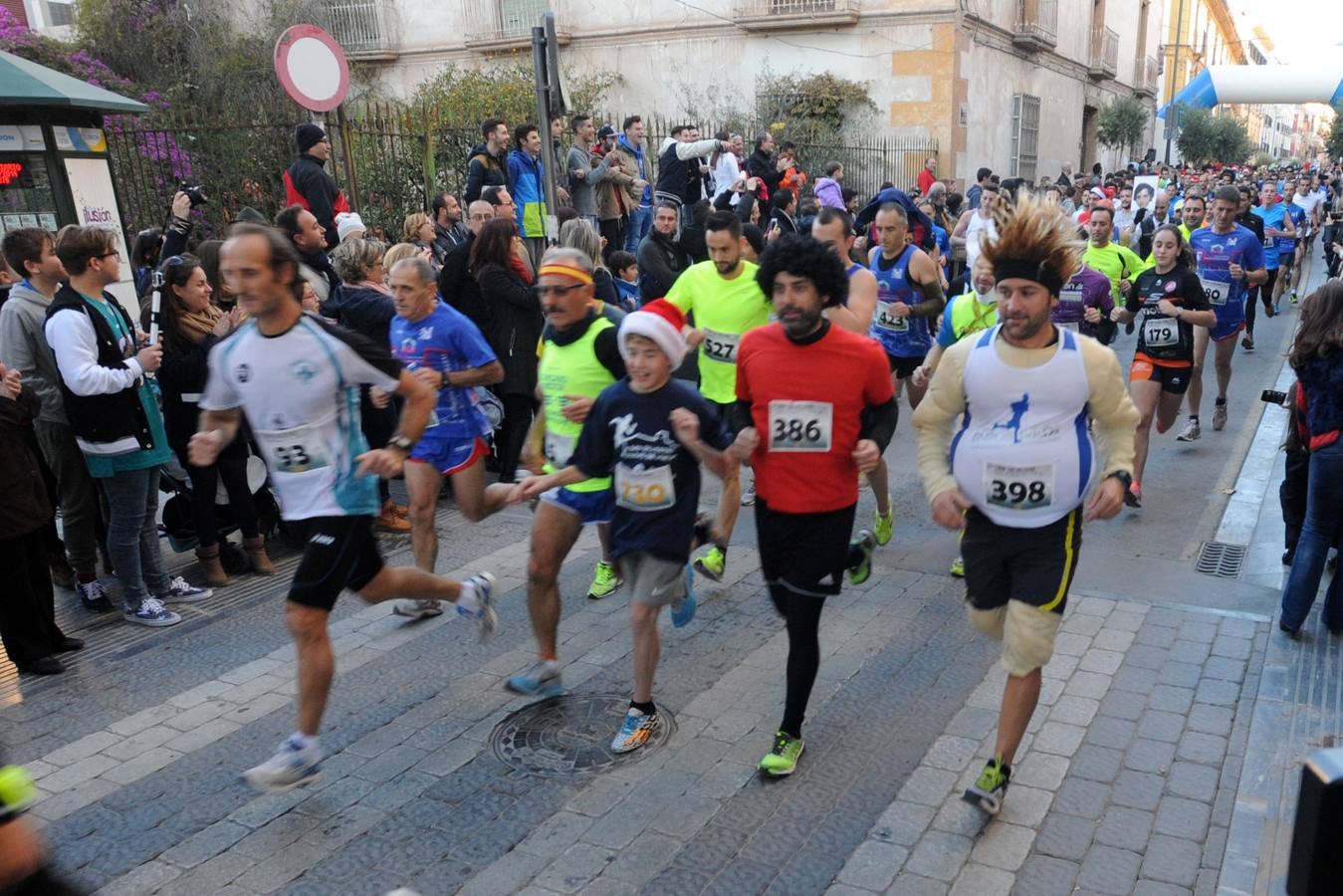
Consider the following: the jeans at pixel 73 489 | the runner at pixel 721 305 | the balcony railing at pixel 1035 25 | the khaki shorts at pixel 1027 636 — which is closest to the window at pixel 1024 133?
the balcony railing at pixel 1035 25

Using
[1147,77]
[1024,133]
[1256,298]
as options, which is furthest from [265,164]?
[1147,77]

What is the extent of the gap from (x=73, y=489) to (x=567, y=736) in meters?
3.29

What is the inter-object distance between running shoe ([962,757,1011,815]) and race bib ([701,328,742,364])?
2848 millimetres

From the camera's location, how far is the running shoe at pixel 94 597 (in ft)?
19.2

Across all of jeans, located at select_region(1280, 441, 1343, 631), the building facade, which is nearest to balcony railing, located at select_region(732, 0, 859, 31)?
the building facade

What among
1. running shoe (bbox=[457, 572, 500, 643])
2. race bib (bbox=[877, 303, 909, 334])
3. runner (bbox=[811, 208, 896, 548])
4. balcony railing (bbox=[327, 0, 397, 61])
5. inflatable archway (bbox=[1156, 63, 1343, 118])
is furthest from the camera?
inflatable archway (bbox=[1156, 63, 1343, 118])

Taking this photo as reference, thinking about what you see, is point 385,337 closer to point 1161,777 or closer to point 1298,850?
point 1161,777

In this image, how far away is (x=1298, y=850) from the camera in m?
1.09

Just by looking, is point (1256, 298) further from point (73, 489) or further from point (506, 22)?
point (506, 22)

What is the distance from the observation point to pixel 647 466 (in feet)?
13.5

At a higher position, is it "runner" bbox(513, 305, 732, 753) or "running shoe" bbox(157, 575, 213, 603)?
"runner" bbox(513, 305, 732, 753)

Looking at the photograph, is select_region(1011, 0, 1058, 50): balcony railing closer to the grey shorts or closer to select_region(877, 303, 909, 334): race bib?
select_region(877, 303, 909, 334): race bib

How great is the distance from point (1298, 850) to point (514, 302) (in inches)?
261

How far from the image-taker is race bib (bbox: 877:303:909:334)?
710cm
